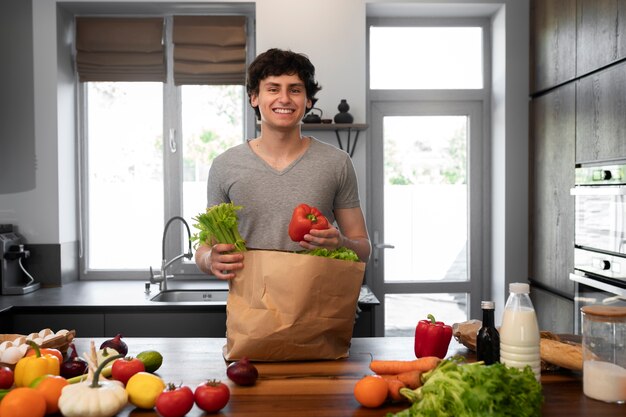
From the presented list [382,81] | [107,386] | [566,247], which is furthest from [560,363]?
[382,81]

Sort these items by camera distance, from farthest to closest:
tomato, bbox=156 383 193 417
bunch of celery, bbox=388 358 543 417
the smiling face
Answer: the smiling face → tomato, bbox=156 383 193 417 → bunch of celery, bbox=388 358 543 417

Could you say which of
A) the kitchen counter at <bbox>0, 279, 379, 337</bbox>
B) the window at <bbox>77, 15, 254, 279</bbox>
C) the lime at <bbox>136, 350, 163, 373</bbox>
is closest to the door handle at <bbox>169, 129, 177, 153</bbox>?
the window at <bbox>77, 15, 254, 279</bbox>

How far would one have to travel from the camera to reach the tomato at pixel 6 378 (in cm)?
139

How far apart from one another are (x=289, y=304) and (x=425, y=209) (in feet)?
8.25

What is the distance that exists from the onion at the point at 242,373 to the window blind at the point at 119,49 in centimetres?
281

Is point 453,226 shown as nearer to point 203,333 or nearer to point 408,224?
point 408,224

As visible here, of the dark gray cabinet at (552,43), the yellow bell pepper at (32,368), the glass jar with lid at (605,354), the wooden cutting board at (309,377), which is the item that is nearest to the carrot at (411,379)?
the wooden cutting board at (309,377)

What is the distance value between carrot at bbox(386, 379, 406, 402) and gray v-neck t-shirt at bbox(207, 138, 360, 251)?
26.8 inches

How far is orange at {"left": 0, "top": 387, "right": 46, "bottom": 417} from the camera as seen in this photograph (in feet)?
3.89

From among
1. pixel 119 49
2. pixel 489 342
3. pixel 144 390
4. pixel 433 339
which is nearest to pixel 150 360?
pixel 144 390

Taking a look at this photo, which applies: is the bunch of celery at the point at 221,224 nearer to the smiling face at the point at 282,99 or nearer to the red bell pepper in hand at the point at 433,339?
the smiling face at the point at 282,99

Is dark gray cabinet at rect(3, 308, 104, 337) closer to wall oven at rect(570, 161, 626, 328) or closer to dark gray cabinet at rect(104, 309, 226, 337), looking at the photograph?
dark gray cabinet at rect(104, 309, 226, 337)

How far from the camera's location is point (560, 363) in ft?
5.08

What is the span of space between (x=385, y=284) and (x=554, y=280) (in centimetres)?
106
